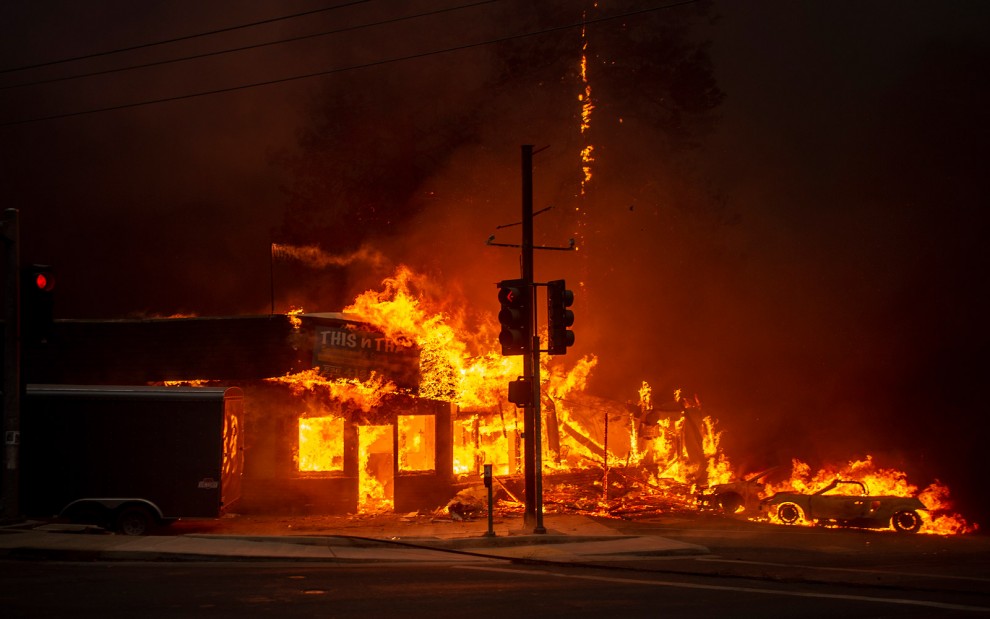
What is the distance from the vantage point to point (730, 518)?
747 inches

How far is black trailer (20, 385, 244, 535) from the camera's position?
15.2 metres

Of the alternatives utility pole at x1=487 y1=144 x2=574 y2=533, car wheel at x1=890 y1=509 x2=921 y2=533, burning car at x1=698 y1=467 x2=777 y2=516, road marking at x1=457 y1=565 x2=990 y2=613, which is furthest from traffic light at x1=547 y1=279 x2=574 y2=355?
car wheel at x1=890 y1=509 x2=921 y2=533

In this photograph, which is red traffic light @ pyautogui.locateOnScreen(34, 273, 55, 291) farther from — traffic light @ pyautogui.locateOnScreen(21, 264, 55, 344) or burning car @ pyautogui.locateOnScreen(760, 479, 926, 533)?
burning car @ pyautogui.locateOnScreen(760, 479, 926, 533)

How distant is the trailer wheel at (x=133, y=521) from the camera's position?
15.2 meters

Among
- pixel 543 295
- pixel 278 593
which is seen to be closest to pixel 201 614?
pixel 278 593

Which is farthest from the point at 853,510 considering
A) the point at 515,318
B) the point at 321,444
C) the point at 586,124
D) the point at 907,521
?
the point at 586,124

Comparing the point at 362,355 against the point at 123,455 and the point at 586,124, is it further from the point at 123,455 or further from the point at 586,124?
the point at 586,124

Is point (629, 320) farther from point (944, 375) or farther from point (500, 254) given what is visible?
point (944, 375)

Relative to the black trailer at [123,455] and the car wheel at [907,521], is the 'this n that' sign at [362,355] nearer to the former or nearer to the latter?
the black trailer at [123,455]

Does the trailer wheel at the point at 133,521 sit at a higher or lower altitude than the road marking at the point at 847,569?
higher

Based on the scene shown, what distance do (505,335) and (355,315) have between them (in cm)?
690

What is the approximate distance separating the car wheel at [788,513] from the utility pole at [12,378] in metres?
15.2

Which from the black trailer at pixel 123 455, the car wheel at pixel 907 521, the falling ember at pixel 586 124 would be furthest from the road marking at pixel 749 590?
the falling ember at pixel 586 124

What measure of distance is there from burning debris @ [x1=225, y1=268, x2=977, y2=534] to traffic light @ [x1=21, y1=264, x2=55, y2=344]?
5.93m
